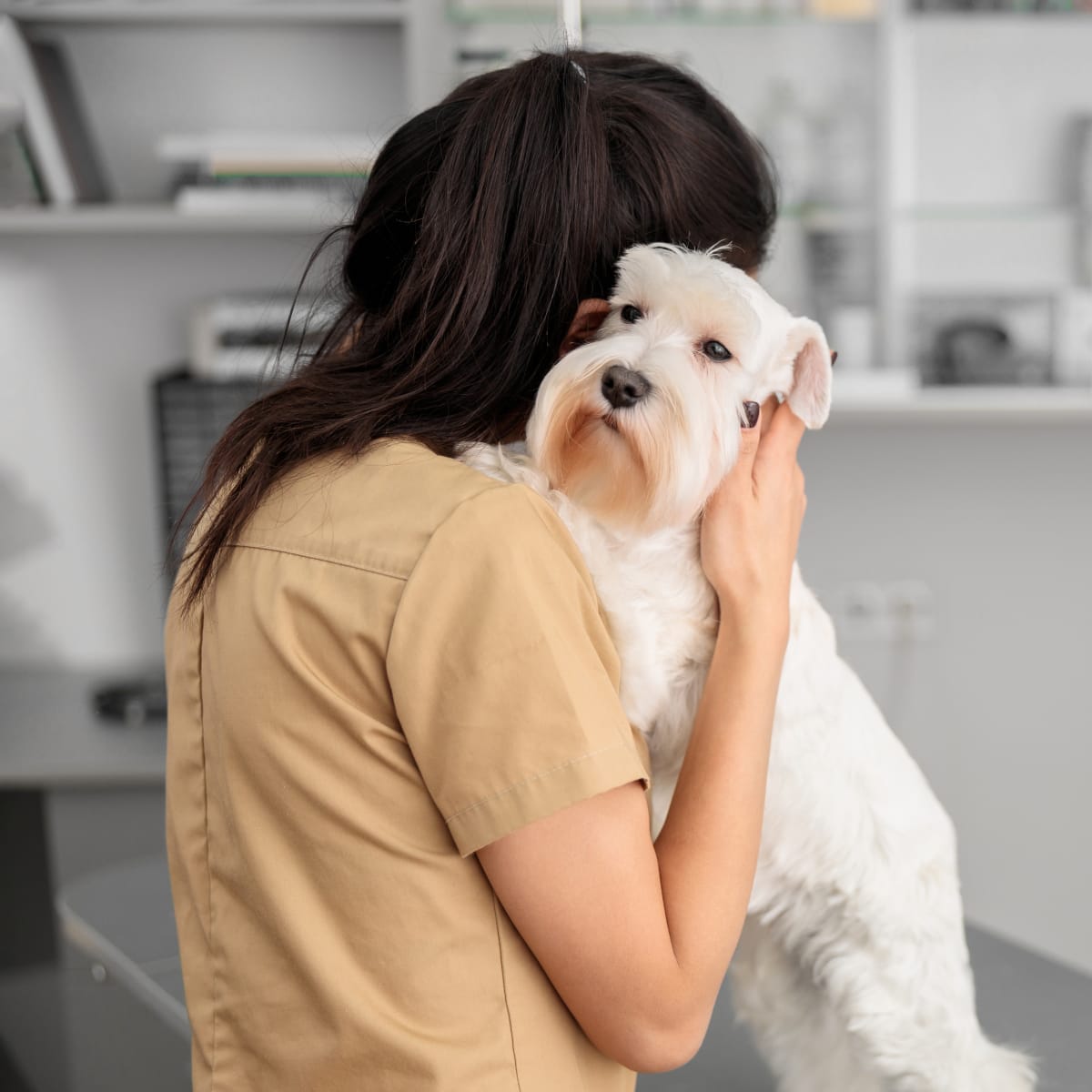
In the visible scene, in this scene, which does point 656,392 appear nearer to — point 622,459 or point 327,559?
point 622,459

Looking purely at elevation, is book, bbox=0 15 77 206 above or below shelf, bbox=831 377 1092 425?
above

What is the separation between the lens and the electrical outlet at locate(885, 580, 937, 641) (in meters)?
2.68

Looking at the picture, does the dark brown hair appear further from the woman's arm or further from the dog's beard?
the woman's arm

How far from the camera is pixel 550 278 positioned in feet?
2.92

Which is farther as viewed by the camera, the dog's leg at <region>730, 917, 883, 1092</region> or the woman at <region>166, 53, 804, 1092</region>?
the dog's leg at <region>730, 917, 883, 1092</region>

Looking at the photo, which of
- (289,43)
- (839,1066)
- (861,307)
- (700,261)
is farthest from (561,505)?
(289,43)

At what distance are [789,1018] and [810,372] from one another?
64cm

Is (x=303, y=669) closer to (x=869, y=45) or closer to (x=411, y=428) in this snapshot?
(x=411, y=428)

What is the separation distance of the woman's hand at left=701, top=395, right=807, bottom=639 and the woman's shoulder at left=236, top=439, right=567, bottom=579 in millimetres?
234

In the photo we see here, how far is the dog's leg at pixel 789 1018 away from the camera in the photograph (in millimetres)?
1199

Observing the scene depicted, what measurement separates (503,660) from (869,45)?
198 cm

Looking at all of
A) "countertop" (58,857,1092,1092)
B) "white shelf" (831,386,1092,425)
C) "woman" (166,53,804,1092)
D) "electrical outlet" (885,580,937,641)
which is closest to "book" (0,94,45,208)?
"countertop" (58,857,1092,1092)

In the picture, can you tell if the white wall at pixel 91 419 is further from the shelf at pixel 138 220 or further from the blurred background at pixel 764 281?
the shelf at pixel 138 220

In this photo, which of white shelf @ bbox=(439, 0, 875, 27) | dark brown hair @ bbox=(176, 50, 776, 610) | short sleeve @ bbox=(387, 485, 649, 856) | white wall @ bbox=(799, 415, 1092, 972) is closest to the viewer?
short sleeve @ bbox=(387, 485, 649, 856)
